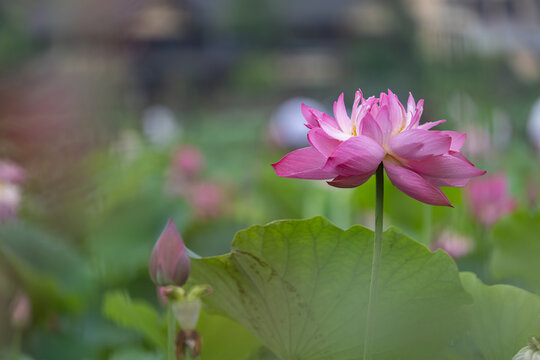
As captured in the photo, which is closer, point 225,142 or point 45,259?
point 45,259

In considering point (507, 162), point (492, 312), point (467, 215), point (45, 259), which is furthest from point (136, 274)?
point (507, 162)

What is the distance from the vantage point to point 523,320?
0.93 feet

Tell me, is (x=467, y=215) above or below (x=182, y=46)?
below

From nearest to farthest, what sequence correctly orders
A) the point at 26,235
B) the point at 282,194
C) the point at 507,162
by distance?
the point at 26,235 < the point at 282,194 < the point at 507,162

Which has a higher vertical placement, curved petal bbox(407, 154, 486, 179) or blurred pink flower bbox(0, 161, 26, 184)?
curved petal bbox(407, 154, 486, 179)

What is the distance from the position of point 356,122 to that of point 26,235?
0.39 metres

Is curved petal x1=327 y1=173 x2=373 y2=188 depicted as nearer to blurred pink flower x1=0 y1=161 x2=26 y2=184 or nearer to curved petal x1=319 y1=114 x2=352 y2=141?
curved petal x1=319 y1=114 x2=352 y2=141

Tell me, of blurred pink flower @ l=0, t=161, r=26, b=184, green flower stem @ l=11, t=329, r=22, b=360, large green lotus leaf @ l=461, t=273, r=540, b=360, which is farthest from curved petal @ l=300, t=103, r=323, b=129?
blurred pink flower @ l=0, t=161, r=26, b=184

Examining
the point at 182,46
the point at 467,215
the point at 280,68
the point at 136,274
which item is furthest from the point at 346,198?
the point at 182,46

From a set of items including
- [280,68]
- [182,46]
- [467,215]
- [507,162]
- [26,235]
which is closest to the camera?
[26,235]

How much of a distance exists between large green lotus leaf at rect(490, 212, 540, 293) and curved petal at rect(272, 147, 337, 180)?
0.20 meters

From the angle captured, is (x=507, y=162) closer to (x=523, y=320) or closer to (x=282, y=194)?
(x=282, y=194)

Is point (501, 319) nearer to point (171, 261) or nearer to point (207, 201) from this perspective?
point (171, 261)

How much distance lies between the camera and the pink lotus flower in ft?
0.75
